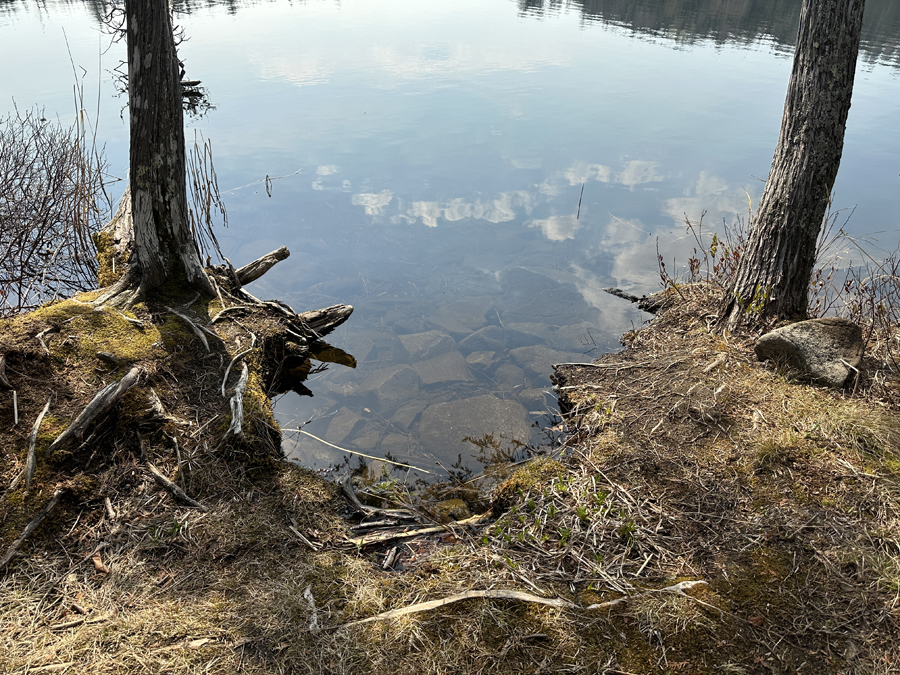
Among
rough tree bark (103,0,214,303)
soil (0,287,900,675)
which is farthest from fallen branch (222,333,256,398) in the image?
rough tree bark (103,0,214,303)

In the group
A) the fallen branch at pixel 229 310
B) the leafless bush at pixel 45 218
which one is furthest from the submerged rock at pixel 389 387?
the leafless bush at pixel 45 218

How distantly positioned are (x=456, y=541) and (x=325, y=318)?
12.5ft

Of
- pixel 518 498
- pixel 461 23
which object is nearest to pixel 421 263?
pixel 518 498

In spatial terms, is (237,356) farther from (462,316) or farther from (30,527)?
(462,316)

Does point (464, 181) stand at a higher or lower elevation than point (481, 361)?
higher

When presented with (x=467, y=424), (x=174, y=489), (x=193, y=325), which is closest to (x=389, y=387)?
(x=467, y=424)

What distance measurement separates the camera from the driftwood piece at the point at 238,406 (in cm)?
398

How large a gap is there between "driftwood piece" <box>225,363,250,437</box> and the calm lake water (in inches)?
44.0

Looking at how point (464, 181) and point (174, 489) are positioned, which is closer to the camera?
point (174, 489)

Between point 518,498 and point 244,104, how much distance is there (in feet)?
44.1

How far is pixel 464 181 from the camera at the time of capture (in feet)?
35.1

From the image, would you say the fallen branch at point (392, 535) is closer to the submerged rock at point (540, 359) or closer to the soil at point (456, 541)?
the soil at point (456, 541)

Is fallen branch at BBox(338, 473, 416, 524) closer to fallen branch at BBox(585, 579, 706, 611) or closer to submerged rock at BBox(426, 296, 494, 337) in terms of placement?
fallen branch at BBox(585, 579, 706, 611)

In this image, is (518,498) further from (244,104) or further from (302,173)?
(244,104)
